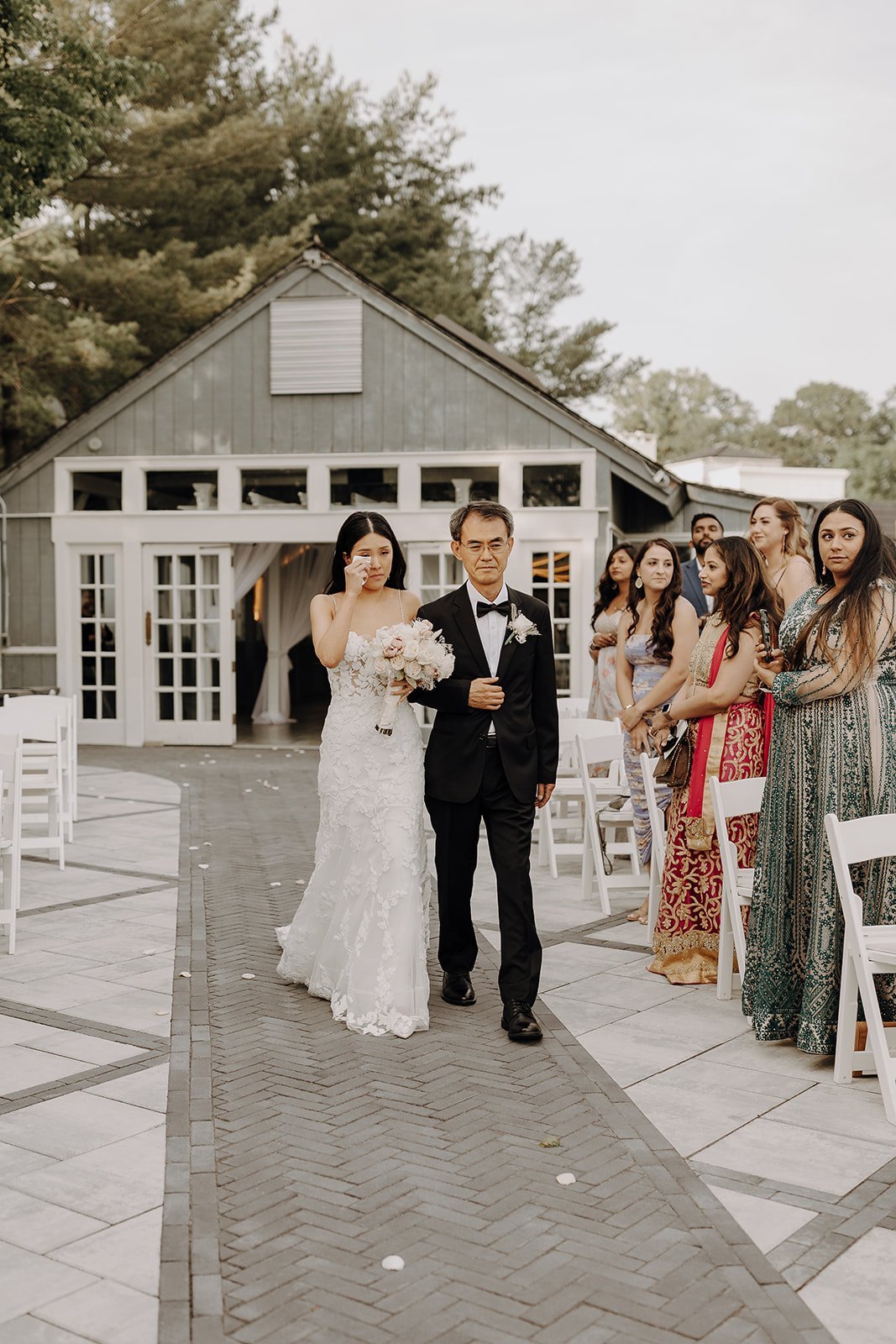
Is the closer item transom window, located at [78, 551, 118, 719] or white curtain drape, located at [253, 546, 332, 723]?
transom window, located at [78, 551, 118, 719]

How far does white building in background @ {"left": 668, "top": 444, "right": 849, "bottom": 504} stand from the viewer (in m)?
38.8

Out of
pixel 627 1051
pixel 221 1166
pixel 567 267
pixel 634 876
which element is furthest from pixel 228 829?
pixel 567 267

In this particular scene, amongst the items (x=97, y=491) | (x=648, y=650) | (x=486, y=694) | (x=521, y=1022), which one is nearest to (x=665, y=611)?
(x=648, y=650)

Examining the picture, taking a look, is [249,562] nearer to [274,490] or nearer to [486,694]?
[274,490]

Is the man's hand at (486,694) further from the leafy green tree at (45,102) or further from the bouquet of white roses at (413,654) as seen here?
the leafy green tree at (45,102)

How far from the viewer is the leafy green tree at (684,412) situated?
77.7 metres

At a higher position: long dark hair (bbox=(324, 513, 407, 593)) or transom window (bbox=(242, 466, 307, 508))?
transom window (bbox=(242, 466, 307, 508))

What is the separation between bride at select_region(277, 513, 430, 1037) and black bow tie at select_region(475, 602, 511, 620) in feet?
1.46

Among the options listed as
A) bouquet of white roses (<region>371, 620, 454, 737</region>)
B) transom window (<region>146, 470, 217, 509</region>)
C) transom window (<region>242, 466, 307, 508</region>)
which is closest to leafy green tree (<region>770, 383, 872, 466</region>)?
transom window (<region>242, 466, 307, 508</region>)

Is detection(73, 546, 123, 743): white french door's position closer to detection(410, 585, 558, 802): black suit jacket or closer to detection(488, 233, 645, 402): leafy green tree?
detection(410, 585, 558, 802): black suit jacket

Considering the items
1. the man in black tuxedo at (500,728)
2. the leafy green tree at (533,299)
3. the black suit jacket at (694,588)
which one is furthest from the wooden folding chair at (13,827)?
the leafy green tree at (533,299)

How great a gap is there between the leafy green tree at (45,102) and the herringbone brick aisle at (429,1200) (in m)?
10.1

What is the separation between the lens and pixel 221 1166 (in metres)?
3.91

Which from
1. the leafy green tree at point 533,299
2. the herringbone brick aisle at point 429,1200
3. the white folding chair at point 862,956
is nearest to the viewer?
the herringbone brick aisle at point 429,1200
